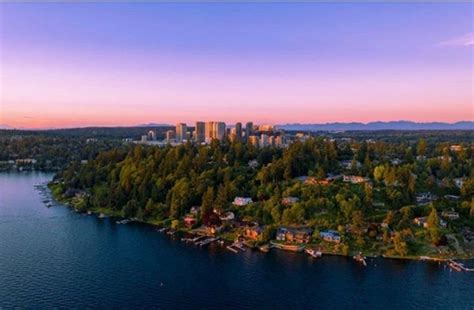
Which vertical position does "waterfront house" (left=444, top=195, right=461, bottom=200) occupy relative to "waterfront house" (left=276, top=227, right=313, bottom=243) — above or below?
above

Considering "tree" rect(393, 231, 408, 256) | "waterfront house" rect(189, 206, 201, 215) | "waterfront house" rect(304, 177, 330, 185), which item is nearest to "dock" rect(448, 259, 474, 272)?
"tree" rect(393, 231, 408, 256)

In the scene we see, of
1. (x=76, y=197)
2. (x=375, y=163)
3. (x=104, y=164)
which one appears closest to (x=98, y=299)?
(x=76, y=197)

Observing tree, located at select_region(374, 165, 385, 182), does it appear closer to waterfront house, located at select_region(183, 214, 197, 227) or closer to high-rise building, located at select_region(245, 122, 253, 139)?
waterfront house, located at select_region(183, 214, 197, 227)

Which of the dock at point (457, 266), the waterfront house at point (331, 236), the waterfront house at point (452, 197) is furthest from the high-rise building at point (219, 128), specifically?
the dock at point (457, 266)

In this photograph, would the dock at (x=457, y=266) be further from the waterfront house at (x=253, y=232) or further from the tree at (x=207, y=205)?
the tree at (x=207, y=205)

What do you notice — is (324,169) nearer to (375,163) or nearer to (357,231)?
(375,163)

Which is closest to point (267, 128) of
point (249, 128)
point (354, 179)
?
point (249, 128)
